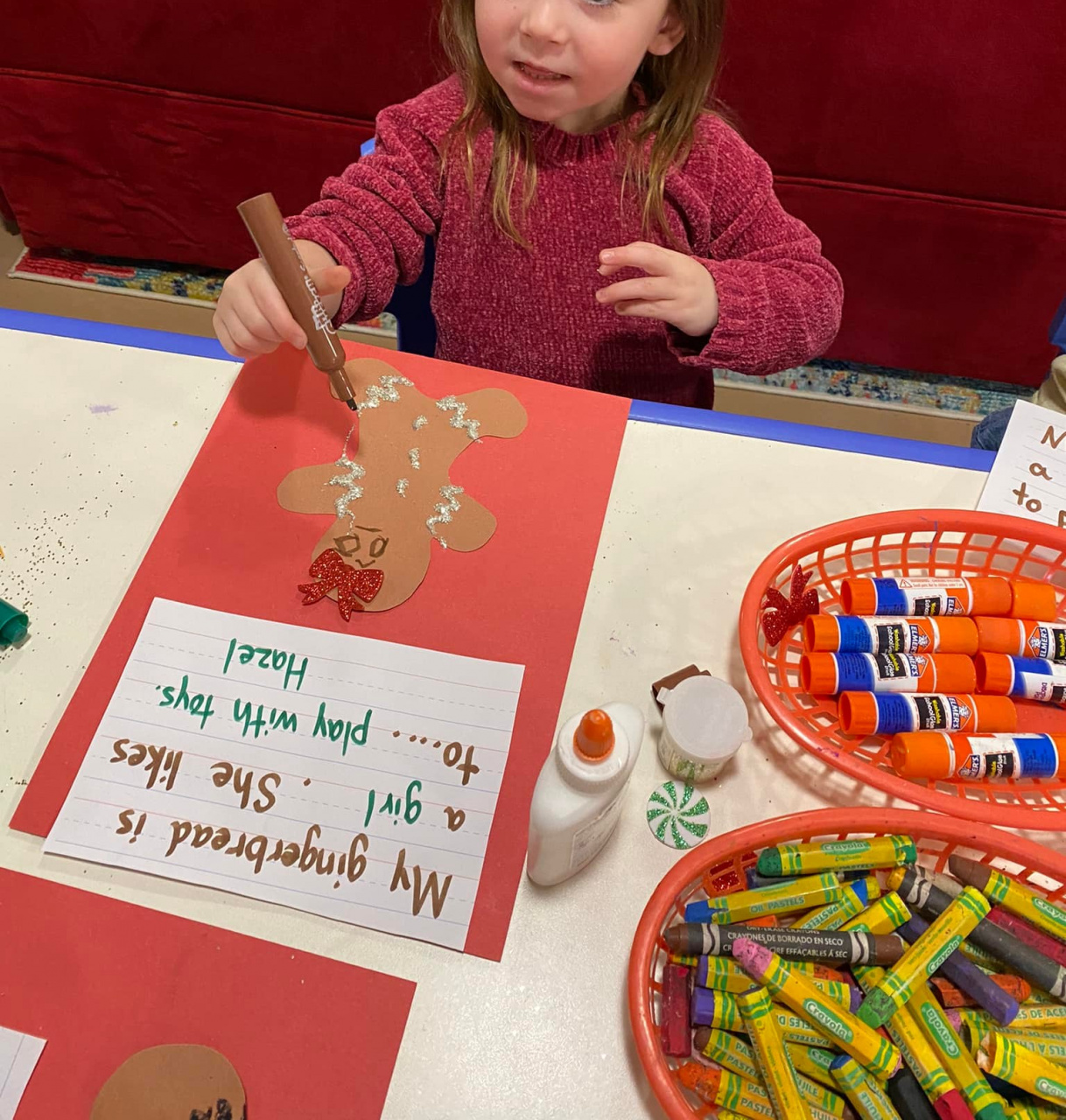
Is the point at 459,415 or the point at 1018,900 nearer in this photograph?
the point at 1018,900

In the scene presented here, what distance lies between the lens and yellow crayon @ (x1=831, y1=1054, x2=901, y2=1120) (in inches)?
17.1

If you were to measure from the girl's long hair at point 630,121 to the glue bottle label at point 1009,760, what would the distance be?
21.0 inches

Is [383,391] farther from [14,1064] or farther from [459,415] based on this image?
[14,1064]

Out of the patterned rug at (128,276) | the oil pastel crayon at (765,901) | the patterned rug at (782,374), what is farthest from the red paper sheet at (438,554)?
the patterned rug at (128,276)

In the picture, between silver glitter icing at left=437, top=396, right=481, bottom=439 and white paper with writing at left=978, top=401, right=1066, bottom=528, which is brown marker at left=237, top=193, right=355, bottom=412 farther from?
white paper with writing at left=978, top=401, right=1066, bottom=528

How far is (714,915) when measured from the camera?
0.48 meters

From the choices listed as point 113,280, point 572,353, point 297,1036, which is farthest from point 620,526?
point 113,280

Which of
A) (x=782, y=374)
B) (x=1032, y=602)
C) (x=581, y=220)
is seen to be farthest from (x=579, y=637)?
(x=782, y=374)

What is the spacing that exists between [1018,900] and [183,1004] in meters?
0.47

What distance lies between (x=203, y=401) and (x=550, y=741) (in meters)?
0.41

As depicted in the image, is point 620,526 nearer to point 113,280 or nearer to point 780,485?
point 780,485

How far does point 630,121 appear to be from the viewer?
2.60 ft

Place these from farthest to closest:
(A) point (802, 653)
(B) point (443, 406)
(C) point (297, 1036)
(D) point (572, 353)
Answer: (D) point (572, 353) → (B) point (443, 406) → (A) point (802, 653) → (C) point (297, 1036)

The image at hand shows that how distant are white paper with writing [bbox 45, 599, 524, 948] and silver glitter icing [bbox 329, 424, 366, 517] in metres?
0.11
